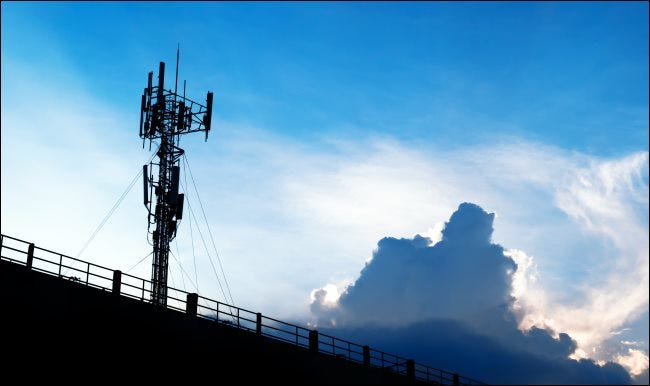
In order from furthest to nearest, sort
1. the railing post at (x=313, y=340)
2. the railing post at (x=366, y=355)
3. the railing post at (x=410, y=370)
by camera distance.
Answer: the railing post at (x=410, y=370) → the railing post at (x=366, y=355) → the railing post at (x=313, y=340)

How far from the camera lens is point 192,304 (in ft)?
107

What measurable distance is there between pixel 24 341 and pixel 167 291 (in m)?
15.9

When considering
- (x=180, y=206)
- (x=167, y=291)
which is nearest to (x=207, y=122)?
(x=180, y=206)

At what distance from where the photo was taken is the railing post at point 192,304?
32.4 metres

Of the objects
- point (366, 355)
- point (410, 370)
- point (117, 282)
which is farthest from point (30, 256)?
point (410, 370)

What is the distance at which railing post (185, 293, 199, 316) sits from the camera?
106 feet

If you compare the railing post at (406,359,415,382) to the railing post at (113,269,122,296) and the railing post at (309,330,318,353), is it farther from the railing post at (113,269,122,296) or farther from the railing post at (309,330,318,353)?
the railing post at (113,269,122,296)

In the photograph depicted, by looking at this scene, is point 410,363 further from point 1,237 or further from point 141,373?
point 1,237

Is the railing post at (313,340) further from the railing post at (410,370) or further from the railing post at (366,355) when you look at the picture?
the railing post at (410,370)

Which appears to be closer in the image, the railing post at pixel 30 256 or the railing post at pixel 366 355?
the railing post at pixel 30 256

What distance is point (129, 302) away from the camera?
29.8m

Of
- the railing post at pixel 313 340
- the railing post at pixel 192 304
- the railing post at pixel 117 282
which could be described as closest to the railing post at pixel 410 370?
the railing post at pixel 313 340

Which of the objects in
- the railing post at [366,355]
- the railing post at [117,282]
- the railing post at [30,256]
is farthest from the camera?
the railing post at [366,355]

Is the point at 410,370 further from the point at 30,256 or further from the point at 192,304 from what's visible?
the point at 30,256
